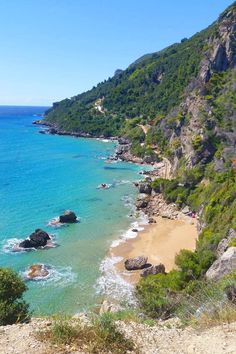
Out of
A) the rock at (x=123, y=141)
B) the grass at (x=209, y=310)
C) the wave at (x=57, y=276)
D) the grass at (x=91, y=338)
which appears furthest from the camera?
the rock at (x=123, y=141)

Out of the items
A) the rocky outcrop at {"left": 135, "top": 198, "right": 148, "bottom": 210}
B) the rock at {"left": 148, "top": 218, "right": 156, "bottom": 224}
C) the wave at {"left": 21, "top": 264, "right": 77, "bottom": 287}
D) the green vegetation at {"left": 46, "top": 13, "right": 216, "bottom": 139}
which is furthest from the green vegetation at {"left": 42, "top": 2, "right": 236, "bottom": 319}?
the wave at {"left": 21, "top": 264, "right": 77, "bottom": 287}

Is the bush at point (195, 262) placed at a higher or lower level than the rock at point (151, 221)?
higher

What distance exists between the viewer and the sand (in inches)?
1724

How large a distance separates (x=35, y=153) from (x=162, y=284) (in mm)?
97954

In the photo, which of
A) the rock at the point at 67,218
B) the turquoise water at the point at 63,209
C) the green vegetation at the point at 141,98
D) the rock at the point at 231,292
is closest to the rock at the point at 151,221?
the turquoise water at the point at 63,209

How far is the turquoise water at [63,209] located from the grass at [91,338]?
41.0ft

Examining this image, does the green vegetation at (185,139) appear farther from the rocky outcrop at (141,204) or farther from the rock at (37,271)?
the rock at (37,271)

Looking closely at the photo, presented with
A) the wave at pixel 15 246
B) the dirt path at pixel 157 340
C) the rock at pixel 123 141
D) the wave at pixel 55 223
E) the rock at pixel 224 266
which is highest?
the dirt path at pixel 157 340

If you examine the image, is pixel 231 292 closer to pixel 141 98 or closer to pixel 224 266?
pixel 224 266

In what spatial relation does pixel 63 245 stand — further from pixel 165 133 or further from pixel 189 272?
pixel 165 133

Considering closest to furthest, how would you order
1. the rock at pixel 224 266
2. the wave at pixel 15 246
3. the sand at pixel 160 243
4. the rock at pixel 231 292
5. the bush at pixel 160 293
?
the rock at pixel 231 292, the bush at pixel 160 293, the rock at pixel 224 266, the sand at pixel 160 243, the wave at pixel 15 246

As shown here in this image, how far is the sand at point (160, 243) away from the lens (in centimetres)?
4378

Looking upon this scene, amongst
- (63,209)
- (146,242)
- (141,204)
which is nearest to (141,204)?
(141,204)

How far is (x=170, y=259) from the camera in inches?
1756
